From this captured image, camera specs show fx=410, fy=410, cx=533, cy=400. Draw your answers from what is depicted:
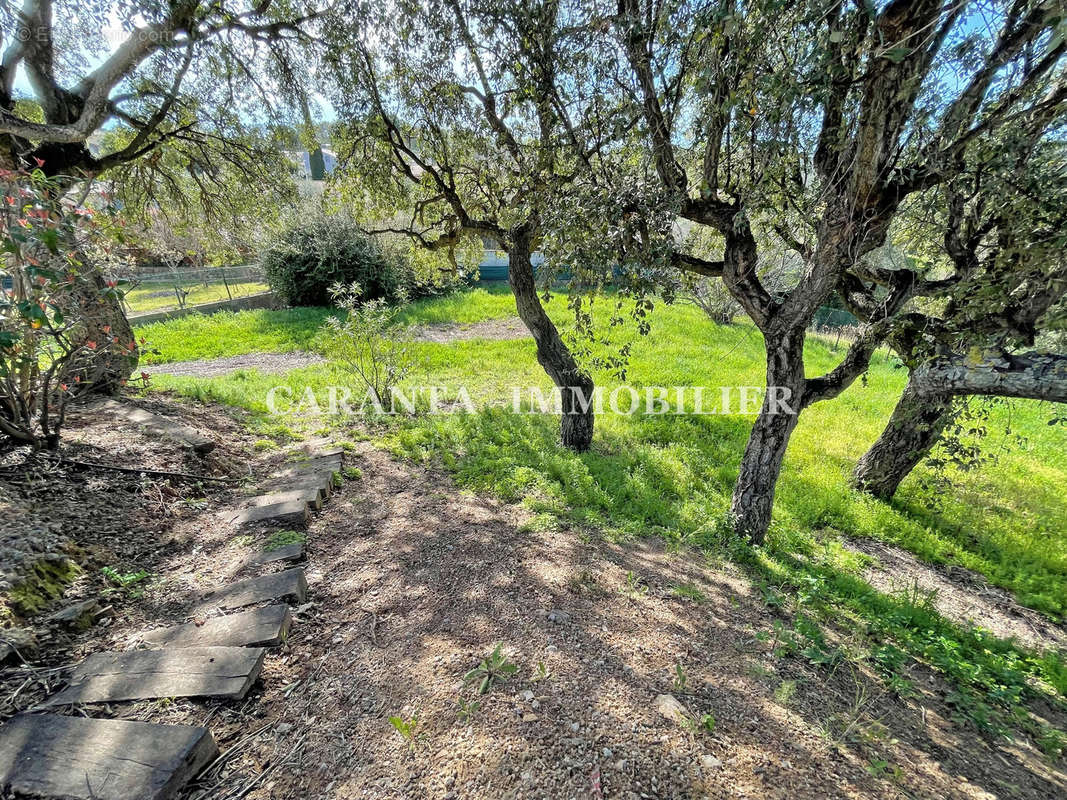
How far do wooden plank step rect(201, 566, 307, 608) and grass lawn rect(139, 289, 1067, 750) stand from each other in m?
1.90

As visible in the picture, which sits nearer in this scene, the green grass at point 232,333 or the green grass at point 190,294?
the green grass at point 232,333

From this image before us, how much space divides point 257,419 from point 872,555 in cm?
731

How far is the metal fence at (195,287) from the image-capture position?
1291 centimetres


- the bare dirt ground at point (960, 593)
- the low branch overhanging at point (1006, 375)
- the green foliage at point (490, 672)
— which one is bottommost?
the bare dirt ground at point (960, 593)

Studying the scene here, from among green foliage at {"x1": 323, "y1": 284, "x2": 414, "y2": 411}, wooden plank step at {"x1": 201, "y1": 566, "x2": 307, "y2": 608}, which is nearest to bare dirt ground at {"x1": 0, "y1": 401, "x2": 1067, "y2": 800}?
wooden plank step at {"x1": 201, "y1": 566, "x2": 307, "y2": 608}

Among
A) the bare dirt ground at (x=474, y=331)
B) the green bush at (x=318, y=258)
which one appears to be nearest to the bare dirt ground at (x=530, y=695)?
the bare dirt ground at (x=474, y=331)

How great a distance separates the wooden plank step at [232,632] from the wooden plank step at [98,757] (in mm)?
482

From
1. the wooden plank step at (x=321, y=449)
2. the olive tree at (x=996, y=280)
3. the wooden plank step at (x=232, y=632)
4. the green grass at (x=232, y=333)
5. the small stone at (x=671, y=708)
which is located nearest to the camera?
the small stone at (x=671, y=708)

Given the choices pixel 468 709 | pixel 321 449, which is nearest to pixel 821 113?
pixel 468 709

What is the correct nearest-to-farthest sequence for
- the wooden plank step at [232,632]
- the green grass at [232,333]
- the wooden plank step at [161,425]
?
the wooden plank step at [232,632], the wooden plank step at [161,425], the green grass at [232,333]

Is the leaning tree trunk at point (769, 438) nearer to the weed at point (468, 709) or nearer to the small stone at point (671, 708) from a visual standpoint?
the small stone at point (671, 708)

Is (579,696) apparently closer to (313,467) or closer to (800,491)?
(313,467)

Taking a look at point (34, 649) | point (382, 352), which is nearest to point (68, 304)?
point (34, 649)

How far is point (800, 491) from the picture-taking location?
493cm
